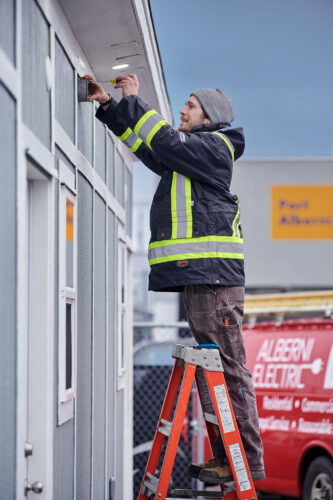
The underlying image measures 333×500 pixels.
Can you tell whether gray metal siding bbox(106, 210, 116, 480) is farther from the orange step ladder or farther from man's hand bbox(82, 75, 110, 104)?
the orange step ladder

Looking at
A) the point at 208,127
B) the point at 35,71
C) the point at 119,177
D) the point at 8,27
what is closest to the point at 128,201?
the point at 119,177

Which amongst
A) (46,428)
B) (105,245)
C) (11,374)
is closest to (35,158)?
(11,374)

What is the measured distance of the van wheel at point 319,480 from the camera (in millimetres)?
8508

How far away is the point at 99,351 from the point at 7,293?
9.69 feet

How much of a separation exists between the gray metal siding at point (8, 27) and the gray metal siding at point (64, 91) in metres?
1.05

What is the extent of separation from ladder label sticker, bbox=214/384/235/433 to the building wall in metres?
0.79

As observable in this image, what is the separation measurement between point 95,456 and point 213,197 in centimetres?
233

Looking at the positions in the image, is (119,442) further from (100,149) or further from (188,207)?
(188,207)

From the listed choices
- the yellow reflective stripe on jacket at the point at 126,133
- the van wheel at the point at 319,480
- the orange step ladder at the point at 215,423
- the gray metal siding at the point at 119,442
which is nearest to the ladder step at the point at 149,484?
the orange step ladder at the point at 215,423

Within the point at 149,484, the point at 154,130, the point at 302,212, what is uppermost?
the point at 302,212

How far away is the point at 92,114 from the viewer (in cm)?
587

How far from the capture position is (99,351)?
6.22m

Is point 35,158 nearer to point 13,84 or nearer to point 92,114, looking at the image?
point 13,84

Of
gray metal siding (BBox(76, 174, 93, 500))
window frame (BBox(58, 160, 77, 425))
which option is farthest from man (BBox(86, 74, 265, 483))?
gray metal siding (BBox(76, 174, 93, 500))
